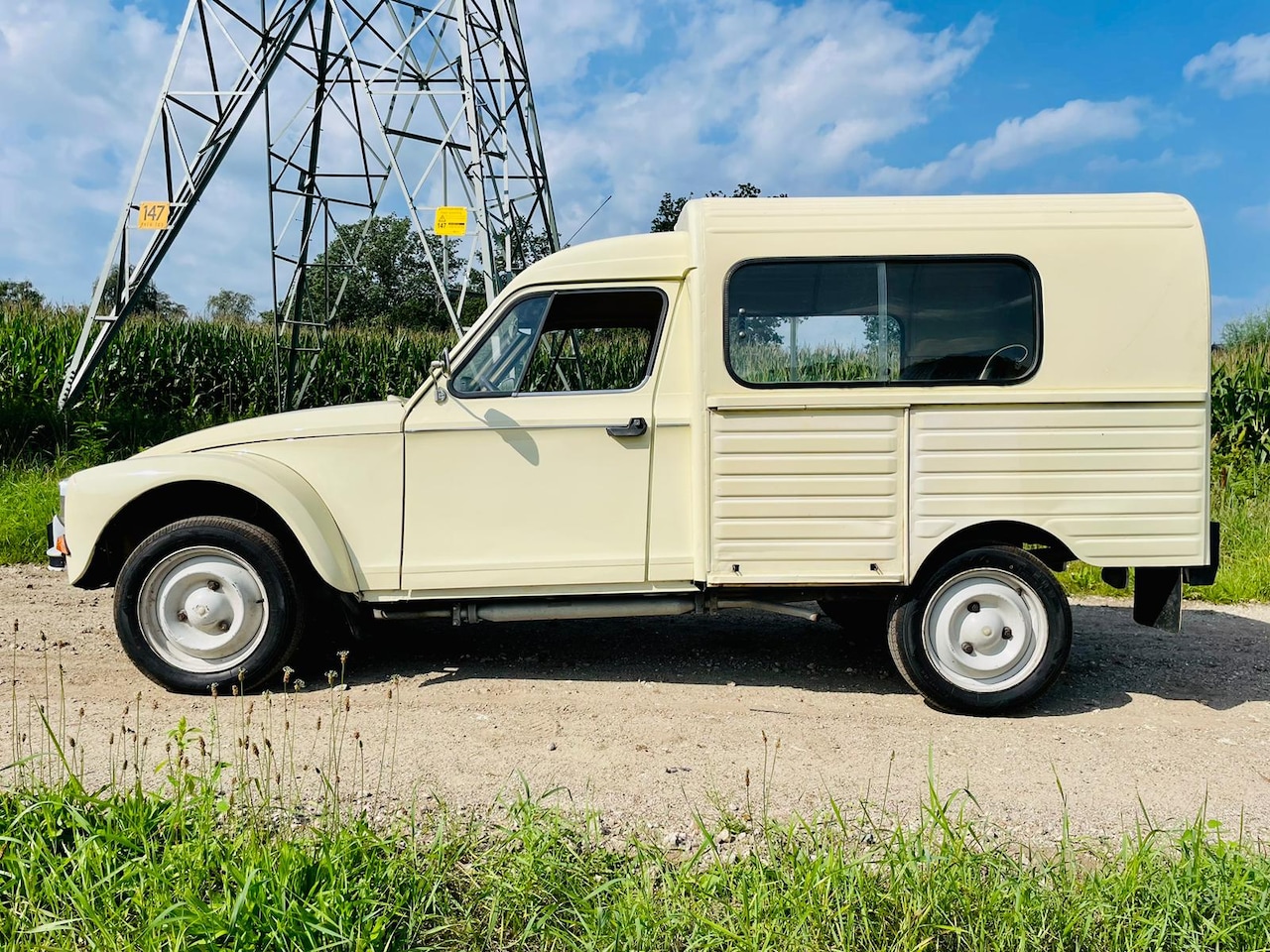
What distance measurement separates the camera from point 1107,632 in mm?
6129

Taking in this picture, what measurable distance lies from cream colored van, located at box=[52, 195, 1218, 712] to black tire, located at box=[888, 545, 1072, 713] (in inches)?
0.6

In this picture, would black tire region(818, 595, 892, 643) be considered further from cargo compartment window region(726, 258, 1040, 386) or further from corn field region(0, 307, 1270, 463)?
corn field region(0, 307, 1270, 463)

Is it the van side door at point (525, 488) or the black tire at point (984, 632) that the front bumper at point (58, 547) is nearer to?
the van side door at point (525, 488)

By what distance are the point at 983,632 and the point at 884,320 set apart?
1.65m

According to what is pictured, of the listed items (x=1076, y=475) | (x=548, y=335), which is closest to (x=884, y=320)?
(x=1076, y=475)

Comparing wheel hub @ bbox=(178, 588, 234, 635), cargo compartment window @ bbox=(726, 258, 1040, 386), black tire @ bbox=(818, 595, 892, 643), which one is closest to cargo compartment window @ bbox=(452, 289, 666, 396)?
cargo compartment window @ bbox=(726, 258, 1040, 386)

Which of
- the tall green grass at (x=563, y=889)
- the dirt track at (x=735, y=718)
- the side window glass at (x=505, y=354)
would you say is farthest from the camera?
the side window glass at (x=505, y=354)

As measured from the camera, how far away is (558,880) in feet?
9.00

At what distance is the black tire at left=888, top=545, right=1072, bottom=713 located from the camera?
4.48 metres

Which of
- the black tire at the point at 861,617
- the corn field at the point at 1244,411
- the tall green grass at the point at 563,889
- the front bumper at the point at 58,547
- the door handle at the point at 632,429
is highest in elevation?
the corn field at the point at 1244,411

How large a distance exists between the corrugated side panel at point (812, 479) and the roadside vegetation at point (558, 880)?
1507 millimetres

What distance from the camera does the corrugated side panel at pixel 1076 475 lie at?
14.4 ft

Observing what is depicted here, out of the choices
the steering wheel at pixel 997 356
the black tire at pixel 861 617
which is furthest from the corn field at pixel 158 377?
the steering wheel at pixel 997 356

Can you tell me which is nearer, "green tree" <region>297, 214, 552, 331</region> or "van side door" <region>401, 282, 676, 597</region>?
"van side door" <region>401, 282, 676, 597</region>
